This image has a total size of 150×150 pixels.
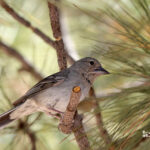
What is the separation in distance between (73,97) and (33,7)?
208 cm

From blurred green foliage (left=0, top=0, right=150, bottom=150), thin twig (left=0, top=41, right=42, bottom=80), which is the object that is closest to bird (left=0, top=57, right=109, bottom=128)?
blurred green foliage (left=0, top=0, right=150, bottom=150)

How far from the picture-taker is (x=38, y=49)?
468cm

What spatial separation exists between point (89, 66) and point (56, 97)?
68 cm

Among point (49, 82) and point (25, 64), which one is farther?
point (25, 64)

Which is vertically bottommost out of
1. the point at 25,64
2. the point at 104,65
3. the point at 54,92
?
the point at 104,65

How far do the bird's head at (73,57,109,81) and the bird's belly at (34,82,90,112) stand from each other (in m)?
0.32

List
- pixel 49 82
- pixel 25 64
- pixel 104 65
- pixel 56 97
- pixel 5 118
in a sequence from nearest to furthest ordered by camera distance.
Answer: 1. pixel 104 65
2. pixel 5 118
3. pixel 56 97
4. pixel 49 82
5. pixel 25 64

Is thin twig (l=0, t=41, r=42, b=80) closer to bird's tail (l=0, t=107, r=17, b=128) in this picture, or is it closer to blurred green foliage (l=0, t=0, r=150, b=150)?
blurred green foliage (l=0, t=0, r=150, b=150)

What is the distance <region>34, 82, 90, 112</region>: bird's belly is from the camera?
366 cm

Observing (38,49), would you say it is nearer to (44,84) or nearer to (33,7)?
(33,7)

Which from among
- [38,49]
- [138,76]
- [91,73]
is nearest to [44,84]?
[91,73]

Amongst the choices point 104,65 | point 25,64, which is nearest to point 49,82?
point 25,64

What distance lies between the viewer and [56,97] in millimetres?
3717

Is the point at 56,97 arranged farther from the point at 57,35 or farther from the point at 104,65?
the point at 104,65
